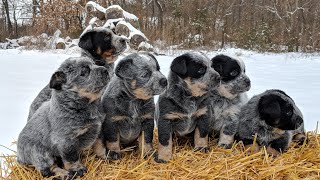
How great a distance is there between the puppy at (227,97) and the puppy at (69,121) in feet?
4.17

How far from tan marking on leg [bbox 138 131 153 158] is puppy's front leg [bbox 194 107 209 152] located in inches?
19.1

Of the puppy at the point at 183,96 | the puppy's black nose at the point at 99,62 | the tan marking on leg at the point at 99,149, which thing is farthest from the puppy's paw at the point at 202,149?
the puppy's black nose at the point at 99,62

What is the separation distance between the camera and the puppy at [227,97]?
3434 mm

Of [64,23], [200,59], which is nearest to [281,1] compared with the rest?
[64,23]

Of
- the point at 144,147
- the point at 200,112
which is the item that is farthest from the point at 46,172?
the point at 200,112

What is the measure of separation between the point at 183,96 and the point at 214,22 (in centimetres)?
1496

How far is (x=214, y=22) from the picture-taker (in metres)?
17.4

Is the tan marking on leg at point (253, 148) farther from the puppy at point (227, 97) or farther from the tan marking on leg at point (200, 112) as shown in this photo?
the tan marking on leg at point (200, 112)

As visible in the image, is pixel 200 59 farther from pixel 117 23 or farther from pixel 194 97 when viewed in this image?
pixel 117 23

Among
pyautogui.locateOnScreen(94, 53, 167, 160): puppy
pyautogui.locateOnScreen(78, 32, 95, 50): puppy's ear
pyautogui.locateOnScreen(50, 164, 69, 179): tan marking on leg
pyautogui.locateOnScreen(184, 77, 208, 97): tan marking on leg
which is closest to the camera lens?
pyautogui.locateOnScreen(50, 164, 69, 179): tan marking on leg

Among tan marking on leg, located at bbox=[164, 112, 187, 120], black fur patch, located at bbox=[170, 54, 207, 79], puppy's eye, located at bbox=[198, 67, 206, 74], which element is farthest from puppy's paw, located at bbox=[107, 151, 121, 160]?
puppy's eye, located at bbox=[198, 67, 206, 74]

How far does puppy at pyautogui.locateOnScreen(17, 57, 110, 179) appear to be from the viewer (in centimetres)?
282

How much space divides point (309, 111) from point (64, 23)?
1622cm

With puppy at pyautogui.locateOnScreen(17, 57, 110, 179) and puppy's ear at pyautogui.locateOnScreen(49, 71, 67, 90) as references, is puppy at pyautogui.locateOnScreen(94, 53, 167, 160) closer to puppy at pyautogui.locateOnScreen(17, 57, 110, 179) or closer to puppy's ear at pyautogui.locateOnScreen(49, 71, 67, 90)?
puppy at pyautogui.locateOnScreen(17, 57, 110, 179)
